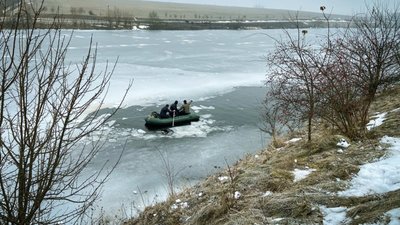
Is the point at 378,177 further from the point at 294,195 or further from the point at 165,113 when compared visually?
the point at 165,113

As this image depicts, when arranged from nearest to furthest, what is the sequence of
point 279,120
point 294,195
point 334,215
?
1. point 334,215
2. point 294,195
3. point 279,120

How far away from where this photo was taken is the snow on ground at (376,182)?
135 inches

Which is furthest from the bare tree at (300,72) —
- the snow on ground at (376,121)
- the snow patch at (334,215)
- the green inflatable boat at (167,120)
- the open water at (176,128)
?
the green inflatable boat at (167,120)

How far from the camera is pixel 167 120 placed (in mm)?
13984

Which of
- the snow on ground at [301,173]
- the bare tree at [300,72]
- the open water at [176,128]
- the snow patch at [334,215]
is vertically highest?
the bare tree at [300,72]

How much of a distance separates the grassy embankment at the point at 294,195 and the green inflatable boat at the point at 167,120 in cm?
674

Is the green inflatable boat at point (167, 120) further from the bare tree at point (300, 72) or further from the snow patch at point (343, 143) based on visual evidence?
the snow patch at point (343, 143)

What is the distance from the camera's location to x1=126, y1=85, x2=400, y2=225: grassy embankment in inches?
142

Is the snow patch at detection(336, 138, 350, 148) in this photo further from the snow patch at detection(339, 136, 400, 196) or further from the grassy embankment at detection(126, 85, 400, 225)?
the snow patch at detection(339, 136, 400, 196)

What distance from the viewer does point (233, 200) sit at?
476 centimetres

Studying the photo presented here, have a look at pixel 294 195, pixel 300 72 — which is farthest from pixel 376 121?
pixel 294 195

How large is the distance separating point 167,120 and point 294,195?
33.1 ft

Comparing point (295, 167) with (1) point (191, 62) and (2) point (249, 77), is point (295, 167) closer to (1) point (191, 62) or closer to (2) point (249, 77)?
(2) point (249, 77)

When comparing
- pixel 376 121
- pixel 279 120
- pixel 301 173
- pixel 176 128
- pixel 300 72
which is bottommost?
pixel 176 128
